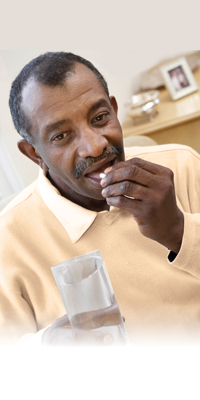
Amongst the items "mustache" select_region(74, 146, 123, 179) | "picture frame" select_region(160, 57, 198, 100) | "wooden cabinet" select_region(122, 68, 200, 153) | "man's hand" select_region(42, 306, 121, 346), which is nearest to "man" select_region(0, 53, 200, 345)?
"mustache" select_region(74, 146, 123, 179)

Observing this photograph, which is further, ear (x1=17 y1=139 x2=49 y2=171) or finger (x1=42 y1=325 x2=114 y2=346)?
ear (x1=17 y1=139 x2=49 y2=171)

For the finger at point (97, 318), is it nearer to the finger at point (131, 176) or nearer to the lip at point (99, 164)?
the finger at point (131, 176)

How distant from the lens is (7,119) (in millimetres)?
1778

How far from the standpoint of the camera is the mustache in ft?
2.98

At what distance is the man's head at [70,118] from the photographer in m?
0.92

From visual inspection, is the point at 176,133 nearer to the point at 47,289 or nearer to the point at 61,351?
the point at 47,289

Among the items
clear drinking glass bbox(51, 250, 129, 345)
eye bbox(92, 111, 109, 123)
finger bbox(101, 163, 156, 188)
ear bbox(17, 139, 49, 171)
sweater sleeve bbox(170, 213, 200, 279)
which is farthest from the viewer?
ear bbox(17, 139, 49, 171)

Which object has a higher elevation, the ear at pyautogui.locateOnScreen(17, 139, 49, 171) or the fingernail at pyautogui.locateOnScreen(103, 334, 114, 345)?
the ear at pyautogui.locateOnScreen(17, 139, 49, 171)

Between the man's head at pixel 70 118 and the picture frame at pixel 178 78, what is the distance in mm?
1621

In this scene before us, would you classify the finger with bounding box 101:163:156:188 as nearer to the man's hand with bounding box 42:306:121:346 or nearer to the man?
→ the man

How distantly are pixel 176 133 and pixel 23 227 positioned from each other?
4.45 feet

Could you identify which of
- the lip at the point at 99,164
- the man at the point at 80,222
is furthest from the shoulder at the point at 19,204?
the lip at the point at 99,164

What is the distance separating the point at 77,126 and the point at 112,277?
0.39 meters

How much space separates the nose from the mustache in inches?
0.4
